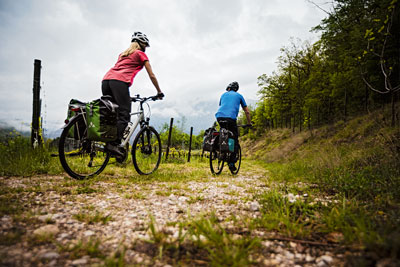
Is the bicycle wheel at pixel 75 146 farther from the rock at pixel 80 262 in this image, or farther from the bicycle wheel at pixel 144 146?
Answer: the rock at pixel 80 262

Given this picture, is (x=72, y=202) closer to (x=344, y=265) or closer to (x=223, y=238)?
(x=223, y=238)

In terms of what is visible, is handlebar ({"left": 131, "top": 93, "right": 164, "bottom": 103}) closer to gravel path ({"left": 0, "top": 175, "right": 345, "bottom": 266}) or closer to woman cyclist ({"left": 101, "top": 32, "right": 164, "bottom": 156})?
woman cyclist ({"left": 101, "top": 32, "right": 164, "bottom": 156})

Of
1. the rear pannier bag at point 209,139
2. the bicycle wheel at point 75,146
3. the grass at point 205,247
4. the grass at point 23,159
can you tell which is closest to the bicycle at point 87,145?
the bicycle wheel at point 75,146

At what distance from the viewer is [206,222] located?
169 centimetres

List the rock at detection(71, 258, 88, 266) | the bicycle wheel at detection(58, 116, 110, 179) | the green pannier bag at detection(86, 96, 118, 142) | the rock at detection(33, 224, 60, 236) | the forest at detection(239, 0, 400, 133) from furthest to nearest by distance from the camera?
the forest at detection(239, 0, 400, 133), the green pannier bag at detection(86, 96, 118, 142), the bicycle wheel at detection(58, 116, 110, 179), the rock at detection(33, 224, 60, 236), the rock at detection(71, 258, 88, 266)

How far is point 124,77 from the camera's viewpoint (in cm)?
394

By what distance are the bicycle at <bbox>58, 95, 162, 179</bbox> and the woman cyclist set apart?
0.27 m

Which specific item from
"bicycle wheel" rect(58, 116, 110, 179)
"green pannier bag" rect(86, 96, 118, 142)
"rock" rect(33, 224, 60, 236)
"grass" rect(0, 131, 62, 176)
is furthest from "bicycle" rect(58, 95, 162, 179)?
"rock" rect(33, 224, 60, 236)

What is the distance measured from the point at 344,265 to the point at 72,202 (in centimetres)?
258

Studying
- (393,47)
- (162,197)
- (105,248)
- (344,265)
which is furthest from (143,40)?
(393,47)

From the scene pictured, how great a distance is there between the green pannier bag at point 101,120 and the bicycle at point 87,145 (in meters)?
0.12

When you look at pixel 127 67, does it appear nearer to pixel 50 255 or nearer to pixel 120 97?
pixel 120 97

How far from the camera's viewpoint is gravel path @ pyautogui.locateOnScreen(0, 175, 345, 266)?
4.05ft

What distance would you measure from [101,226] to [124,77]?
3038mm
